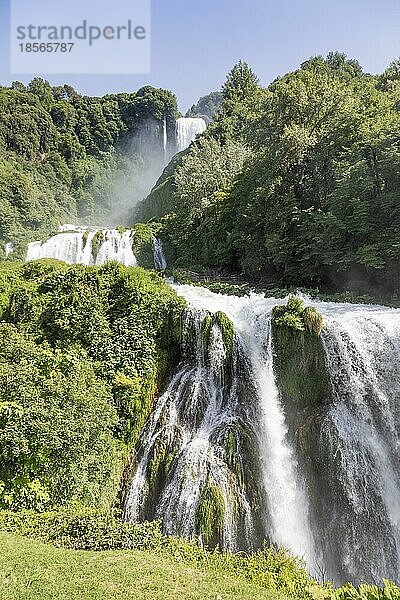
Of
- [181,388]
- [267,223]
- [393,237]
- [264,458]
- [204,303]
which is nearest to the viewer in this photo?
[264,458]

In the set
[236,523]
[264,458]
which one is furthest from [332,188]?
[236,523]

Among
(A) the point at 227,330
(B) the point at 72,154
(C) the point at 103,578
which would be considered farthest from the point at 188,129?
(C) the point at 103,578

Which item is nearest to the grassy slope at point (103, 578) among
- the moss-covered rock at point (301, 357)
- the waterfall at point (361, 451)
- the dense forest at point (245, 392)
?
the dense forest at point (245, 392)

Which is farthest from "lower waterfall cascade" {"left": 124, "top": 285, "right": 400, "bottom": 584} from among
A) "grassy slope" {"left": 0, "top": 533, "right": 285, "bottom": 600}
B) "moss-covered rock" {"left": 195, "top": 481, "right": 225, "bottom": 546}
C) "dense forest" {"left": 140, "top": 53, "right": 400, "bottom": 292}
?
"dense forest" {"left": 140, "top": 53, "right": 400, "bottom": 292}

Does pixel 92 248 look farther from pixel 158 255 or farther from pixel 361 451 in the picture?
pixel 361 451

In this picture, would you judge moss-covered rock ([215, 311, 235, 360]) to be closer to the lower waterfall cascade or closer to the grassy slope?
the lower waterfall cascade

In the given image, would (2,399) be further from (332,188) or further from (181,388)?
(332,188)
